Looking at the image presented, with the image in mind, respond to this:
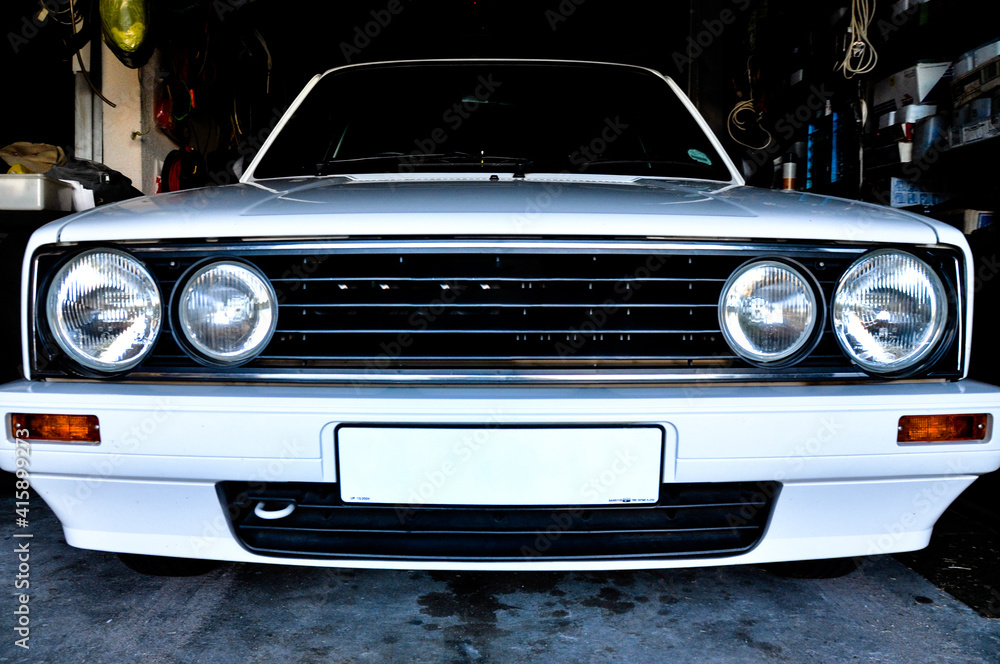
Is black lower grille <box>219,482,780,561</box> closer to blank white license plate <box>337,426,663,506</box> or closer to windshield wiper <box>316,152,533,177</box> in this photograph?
blank white license plate <box>337,426,663,506</box>

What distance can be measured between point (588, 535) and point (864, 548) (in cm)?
55

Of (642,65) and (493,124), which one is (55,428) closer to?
(493,124)

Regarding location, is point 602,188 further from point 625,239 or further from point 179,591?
point 179,591

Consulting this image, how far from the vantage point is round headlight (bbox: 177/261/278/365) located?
1372 mm

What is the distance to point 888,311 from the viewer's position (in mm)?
1414

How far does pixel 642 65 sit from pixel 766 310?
171 cm

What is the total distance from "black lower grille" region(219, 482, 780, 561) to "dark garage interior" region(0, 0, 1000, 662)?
0.92 feet

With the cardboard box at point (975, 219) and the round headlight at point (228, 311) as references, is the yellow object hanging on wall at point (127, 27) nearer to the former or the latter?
the round headlight at point (228, 311)

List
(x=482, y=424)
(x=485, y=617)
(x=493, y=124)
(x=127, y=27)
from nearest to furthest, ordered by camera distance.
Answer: (x=482, y=424) < (x=485, y=617) < (x=493, y=124) < (x=127, y=27)

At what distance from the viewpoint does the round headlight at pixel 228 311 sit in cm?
137

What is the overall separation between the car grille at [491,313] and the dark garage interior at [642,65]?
6.2 inches

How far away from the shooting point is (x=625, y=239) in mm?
1353


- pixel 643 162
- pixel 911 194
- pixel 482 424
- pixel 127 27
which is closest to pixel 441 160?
pixel 643 162

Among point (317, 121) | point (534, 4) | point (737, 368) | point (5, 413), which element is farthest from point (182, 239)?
point (534, 4)
